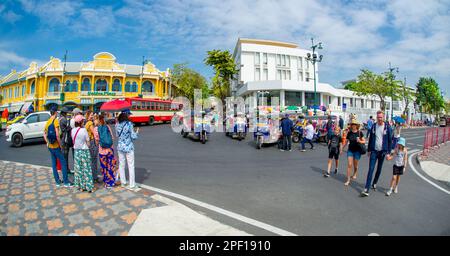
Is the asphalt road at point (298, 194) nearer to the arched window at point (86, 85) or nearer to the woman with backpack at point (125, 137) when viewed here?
the woman with backpack at point (125, 137)

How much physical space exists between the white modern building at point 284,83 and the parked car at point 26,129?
2995 centimetres

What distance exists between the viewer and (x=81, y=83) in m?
39.7

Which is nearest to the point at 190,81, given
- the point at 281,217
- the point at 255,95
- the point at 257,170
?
the point at 255,95

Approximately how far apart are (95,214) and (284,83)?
35.6m

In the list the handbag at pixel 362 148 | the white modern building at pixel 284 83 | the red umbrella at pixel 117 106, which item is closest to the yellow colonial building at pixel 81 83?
the red umbrella at pixel 117 106

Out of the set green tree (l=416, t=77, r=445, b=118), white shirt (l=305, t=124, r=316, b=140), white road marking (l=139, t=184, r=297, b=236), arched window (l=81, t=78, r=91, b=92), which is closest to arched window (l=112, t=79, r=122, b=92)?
arched window (l=81, t=78, r=91, b=92)

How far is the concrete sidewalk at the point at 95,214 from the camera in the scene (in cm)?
348

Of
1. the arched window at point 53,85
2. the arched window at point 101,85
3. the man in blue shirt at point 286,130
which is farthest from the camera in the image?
the arched window at point 53,85

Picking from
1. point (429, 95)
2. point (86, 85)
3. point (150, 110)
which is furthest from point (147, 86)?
point (429, 95)

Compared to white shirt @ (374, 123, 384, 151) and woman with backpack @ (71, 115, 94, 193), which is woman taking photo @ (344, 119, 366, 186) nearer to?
white shirt @ (374, 123, 384, 151)

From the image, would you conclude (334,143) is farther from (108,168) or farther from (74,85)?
(74,85)

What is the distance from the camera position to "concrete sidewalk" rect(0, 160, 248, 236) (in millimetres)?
3477

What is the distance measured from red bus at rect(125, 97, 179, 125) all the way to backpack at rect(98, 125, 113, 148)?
18.4 m

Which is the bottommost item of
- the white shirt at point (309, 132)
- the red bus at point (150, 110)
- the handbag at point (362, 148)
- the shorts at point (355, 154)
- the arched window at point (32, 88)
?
the shorts at point (355, 154)
